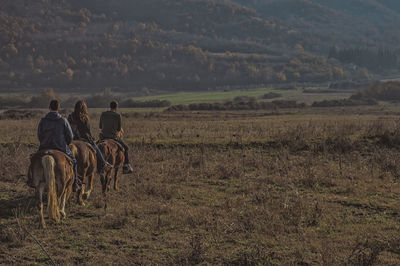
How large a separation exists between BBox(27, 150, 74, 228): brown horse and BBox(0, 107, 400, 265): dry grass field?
0.50 meters

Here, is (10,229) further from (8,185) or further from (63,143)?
(8,185)

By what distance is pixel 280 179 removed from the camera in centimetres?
1446

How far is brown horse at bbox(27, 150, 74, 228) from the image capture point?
9641 mm

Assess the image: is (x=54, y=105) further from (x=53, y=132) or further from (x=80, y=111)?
(x=80, y=111)

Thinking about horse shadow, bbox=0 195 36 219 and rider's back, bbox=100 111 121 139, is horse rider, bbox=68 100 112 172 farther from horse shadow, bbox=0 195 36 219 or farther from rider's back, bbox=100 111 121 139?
horse shadow, bbox=0 195 36 219

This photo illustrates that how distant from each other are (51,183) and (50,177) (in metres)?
0.14

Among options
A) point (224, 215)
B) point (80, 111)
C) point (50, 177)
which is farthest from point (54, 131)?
point (224, 215)

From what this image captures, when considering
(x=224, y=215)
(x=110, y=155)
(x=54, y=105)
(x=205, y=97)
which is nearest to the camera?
(x=54, y=105)

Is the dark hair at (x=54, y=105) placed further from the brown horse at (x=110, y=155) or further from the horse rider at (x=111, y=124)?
the horse rider at (x=111, y=124)

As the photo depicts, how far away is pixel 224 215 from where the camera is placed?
10688 millimetres

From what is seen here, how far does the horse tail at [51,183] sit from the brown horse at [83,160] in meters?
1.63

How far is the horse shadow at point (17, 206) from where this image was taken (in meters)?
11.0

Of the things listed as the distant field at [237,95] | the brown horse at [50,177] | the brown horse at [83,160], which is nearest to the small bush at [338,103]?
the distant field at [237,95]

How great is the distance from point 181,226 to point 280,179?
5.50 metres
